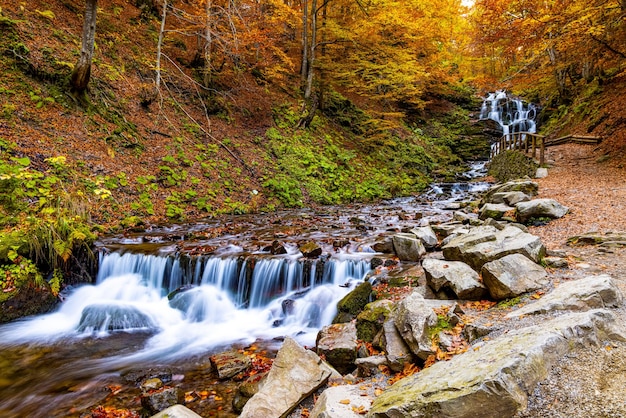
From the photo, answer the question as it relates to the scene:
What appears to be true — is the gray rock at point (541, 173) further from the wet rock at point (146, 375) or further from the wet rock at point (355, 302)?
the wet rock at point (146, 375)

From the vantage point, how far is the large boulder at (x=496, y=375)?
6.32 ft

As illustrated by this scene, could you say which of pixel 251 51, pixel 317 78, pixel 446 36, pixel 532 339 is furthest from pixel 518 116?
pixel 532 339

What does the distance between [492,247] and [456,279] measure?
0.80m

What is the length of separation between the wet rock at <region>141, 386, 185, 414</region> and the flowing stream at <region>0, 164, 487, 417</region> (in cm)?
54

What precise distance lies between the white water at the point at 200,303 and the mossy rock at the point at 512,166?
1115cm

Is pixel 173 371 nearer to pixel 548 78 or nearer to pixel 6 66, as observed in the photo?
pixel 6 66

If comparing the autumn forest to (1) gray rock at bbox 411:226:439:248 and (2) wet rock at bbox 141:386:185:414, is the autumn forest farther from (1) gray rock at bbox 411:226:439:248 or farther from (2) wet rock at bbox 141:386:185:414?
(1) gray rock at bbox 411:226:439:248

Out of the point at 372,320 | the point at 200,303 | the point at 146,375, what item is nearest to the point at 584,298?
the point at 372,320

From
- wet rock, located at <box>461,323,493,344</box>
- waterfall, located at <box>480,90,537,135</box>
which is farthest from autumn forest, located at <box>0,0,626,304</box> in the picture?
wet rock, located at <box>461,323,493,344</box>

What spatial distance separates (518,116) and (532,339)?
30.3 meters

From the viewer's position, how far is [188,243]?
8.14 metres

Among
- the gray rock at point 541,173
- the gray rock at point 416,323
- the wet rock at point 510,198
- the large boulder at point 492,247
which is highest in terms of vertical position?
the gray rock at point 541,173

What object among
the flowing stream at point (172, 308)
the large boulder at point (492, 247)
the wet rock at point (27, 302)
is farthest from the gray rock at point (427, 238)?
the wet rock at point (27, 302)

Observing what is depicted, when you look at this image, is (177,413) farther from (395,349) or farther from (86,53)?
(86,53)
